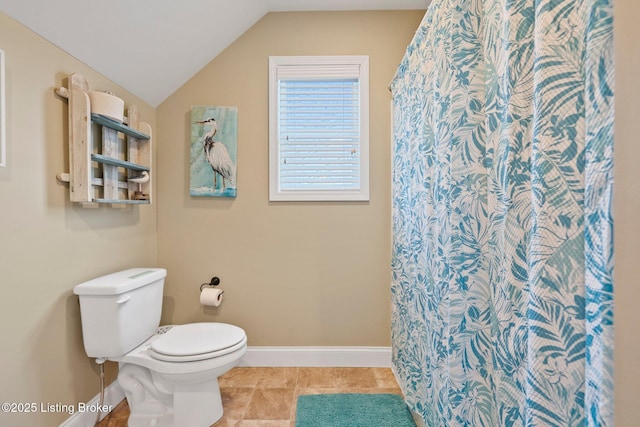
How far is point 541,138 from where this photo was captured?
2.10 ft

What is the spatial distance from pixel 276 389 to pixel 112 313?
1.08 m

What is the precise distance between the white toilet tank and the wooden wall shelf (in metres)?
0.42

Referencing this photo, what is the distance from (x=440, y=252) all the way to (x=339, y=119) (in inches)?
55.6

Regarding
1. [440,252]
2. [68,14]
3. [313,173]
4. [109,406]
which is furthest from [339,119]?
[109,406]

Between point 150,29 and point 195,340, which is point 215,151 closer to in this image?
point 150,29

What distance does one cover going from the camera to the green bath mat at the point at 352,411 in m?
1.61

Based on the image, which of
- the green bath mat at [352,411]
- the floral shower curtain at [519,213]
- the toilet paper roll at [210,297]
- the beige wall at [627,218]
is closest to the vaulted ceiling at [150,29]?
the floral shower curtain at [519,213]

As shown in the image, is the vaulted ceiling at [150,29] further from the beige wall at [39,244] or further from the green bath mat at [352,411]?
the green bath mat at [352,411]

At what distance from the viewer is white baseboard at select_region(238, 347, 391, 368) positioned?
217 cm

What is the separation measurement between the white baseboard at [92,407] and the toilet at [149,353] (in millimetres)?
175

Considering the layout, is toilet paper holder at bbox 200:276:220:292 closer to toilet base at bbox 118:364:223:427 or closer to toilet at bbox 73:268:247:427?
toilet at bbox 73:268:247:427

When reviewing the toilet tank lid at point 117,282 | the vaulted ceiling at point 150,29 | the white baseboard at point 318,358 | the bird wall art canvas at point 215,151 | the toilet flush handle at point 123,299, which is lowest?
the white baseboard at point 318,358

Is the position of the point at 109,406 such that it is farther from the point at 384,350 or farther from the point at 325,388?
the point at 384,350

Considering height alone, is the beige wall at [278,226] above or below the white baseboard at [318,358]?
above
